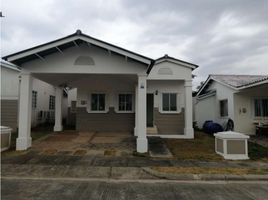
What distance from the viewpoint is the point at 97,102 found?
15.5m

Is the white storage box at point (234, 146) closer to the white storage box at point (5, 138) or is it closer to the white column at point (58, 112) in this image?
the white storage box at point (5, 138)

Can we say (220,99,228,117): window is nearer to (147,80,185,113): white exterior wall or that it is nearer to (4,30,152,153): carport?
(147,80,185,113): white exterior wall

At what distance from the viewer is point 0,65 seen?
1502cm

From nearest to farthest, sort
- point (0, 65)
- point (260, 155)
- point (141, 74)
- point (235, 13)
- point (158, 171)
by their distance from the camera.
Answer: point (158, 171) < point (260, 155) < point (141, 74) < point (235, 13) < point (0, 65)

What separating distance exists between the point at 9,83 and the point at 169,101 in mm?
10216

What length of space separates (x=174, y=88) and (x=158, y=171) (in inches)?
351

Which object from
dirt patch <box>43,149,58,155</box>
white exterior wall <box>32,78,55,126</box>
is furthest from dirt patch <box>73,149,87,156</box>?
white exterior wall <box>32,78,55,126</box>

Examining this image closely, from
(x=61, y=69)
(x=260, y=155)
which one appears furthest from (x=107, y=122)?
(x=260, y=155)

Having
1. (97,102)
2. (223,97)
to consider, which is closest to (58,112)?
(97,102)

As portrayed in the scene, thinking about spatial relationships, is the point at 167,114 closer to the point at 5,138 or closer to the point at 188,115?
the point at 188,115

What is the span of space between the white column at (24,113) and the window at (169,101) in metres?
8.15

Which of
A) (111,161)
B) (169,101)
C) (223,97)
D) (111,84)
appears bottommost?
(111,161)

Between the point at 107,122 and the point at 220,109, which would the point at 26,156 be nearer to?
the point at 107,122

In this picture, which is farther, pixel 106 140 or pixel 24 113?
pixel 106 140
